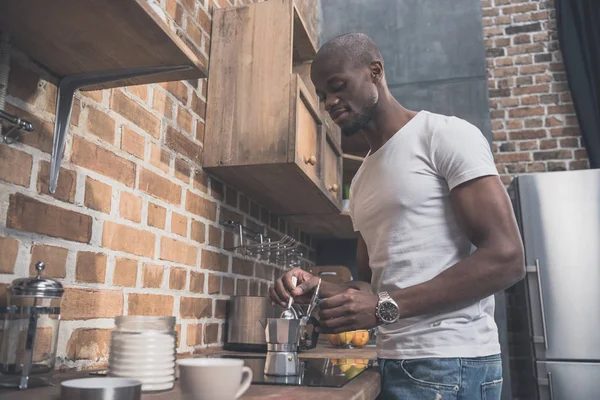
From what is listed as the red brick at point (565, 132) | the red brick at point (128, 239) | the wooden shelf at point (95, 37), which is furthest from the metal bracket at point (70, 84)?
the red brick at point (565, 132)

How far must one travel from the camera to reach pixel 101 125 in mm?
1221

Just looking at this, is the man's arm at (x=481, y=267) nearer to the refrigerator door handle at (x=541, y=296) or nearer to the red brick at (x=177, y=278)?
the red brick at (x=177, y=278)

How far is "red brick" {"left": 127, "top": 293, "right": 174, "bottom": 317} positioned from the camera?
4.28 feet

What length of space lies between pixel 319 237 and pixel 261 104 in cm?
165

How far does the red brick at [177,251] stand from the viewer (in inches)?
57.9

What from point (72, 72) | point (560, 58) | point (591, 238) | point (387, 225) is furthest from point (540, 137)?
point (72, 72)

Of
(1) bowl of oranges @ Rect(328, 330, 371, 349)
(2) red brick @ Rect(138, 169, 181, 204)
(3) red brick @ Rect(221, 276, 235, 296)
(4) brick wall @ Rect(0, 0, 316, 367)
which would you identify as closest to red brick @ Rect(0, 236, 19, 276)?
(4) brick wall @ Rect(0, 0, 316, 367)

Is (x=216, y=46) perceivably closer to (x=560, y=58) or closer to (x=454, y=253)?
(x=454, y=253)

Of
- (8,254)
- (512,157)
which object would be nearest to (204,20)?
(8,254)

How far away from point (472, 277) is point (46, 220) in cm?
90

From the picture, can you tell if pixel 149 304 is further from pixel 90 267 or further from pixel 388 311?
pixel 388 311

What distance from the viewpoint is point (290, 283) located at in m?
1.28

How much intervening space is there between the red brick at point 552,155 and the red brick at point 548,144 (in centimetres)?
3

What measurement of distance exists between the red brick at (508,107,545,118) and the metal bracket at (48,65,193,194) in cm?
294
